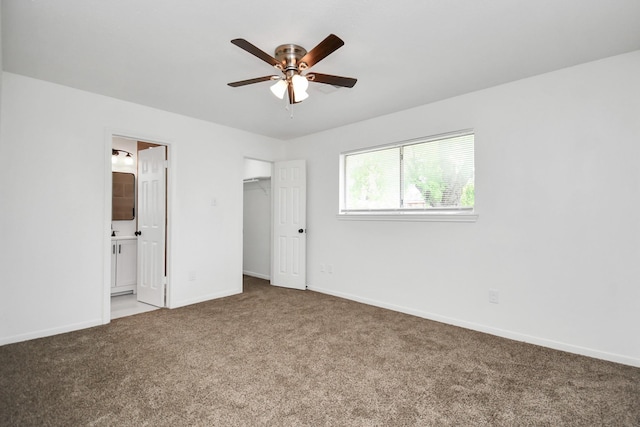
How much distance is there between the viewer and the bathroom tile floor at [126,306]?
3.77m

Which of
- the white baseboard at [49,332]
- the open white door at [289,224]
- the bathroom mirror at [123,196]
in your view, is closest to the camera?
the white baseboard at [49,332]

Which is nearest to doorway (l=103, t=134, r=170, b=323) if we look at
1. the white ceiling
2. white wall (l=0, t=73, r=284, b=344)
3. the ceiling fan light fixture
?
white wall (l=0, t=73, r=284, b=344)

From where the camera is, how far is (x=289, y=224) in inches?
198

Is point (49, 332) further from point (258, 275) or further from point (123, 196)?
point (258, 275)

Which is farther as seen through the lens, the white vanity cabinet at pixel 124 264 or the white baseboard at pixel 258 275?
the white baseboard at pixel 258 275

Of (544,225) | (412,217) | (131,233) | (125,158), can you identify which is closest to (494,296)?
(544,225)

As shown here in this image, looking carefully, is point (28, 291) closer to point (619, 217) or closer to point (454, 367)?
point (454, 367)

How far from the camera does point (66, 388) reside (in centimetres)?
212

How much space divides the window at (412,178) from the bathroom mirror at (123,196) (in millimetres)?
3279

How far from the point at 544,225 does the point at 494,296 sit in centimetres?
83

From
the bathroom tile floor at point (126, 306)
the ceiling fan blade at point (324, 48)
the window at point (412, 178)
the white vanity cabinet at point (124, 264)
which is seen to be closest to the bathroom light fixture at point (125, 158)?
the white vanity cabinet at point (124, 264)

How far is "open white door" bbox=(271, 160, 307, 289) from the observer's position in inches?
193

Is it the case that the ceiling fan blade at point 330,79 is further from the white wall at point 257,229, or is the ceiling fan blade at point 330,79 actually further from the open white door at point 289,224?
the white wall at point 257,229

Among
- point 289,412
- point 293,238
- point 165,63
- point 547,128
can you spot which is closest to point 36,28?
point 165,63
